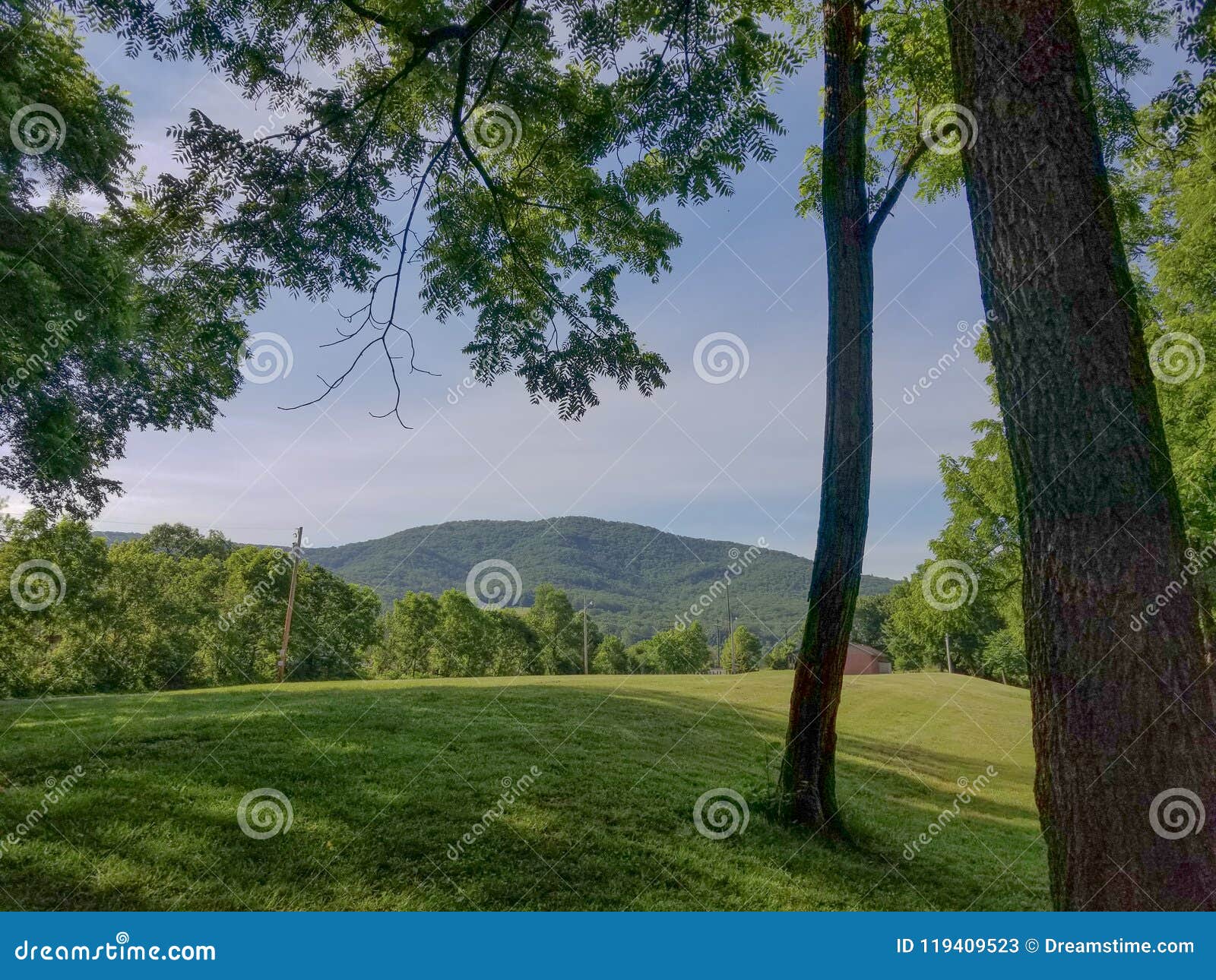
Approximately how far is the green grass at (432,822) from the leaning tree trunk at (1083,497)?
2.46m

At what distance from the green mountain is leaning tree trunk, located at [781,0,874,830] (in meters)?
15.2

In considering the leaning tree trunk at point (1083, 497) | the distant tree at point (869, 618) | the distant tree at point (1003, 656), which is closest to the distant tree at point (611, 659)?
the distant tree at point (869, 618)

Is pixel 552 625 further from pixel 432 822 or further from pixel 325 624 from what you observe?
pixel 432 822

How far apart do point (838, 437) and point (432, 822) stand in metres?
4.47

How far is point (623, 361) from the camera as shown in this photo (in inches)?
196

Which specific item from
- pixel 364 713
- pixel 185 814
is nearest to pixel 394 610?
pixel 364 713

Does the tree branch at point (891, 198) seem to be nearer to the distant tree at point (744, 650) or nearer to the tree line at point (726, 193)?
the tree line at point (726, 193)

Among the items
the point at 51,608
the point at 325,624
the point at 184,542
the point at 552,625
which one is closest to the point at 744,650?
the point at 552,625

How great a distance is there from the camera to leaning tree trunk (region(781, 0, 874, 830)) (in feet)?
16.1

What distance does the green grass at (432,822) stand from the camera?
346 cm


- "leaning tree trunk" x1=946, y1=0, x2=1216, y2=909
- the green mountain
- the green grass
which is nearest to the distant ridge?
the green mountain

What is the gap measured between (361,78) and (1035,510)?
573cm

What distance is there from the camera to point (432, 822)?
4410 mm

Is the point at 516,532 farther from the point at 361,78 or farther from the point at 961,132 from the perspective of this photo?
the point at 961,132
